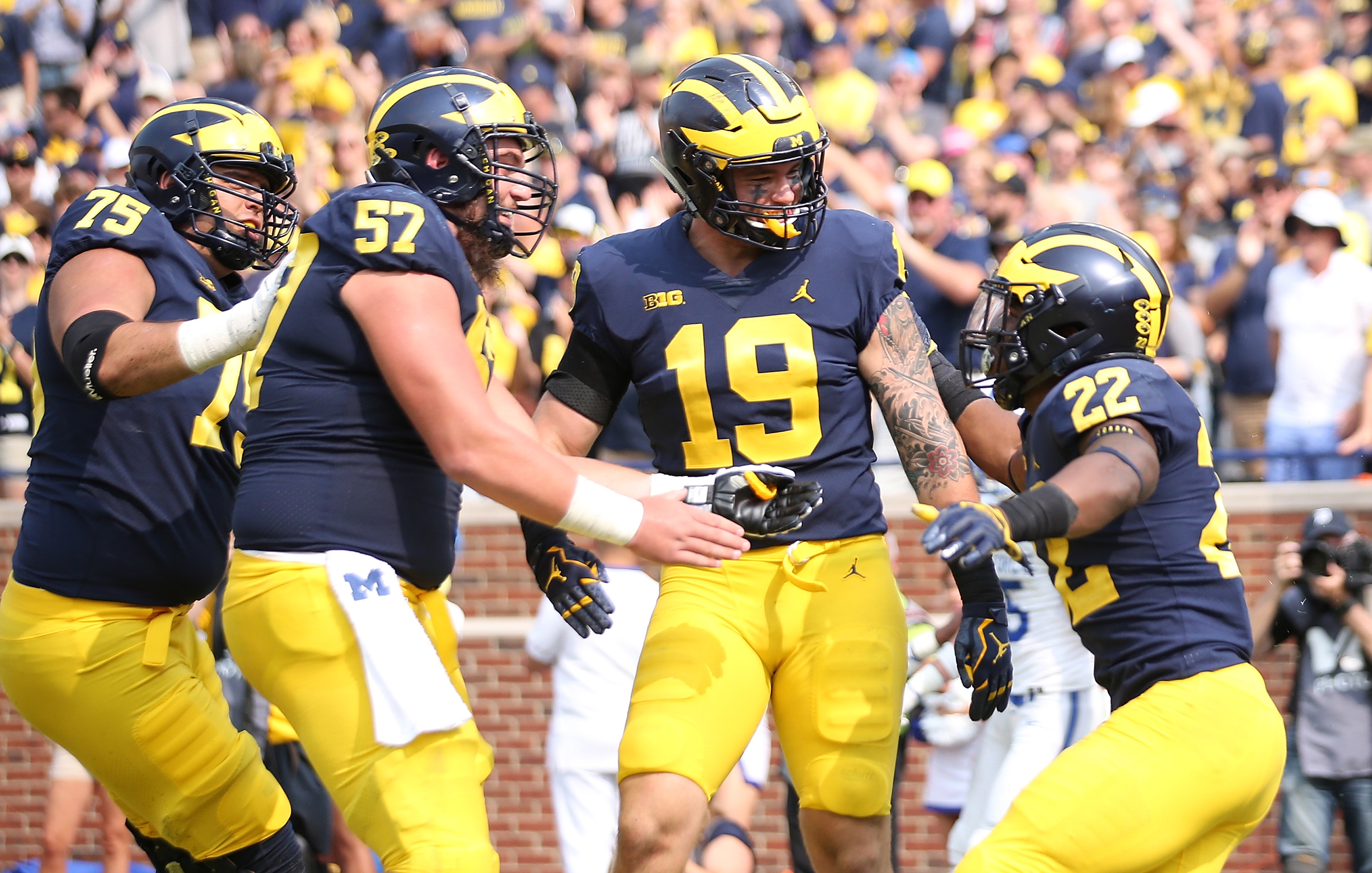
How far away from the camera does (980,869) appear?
3.40 metres

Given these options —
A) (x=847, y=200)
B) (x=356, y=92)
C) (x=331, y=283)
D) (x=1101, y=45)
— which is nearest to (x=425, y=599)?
(x=331, y=283)

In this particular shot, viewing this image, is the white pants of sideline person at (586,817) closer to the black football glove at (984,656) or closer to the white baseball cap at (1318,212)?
the black football glove at (984,656)

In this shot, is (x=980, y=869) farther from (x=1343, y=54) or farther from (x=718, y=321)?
(x=1343, y=54)

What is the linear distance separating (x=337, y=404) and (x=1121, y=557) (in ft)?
6.03

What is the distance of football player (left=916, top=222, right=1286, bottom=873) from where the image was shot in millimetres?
3408

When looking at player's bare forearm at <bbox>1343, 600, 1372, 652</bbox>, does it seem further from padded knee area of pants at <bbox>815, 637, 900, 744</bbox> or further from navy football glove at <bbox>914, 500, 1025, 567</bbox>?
navy football glove at <bbox>914, 500, 1025, 567</bbox>

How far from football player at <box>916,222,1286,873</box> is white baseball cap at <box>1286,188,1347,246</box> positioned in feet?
14.4

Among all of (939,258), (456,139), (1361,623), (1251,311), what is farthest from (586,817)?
(1251,311)

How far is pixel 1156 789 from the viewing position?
11.3 ft

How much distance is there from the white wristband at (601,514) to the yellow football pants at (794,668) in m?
0.34

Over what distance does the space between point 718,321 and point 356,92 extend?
8.44m

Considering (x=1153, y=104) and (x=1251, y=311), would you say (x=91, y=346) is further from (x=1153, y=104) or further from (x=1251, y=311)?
(x=1153, y=104)

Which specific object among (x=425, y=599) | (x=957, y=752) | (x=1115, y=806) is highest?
(x=425, y=599)

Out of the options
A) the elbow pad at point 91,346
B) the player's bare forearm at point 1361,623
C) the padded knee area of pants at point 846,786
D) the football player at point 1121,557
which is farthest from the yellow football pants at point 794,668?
the player's bare forearm at point 1361,623
